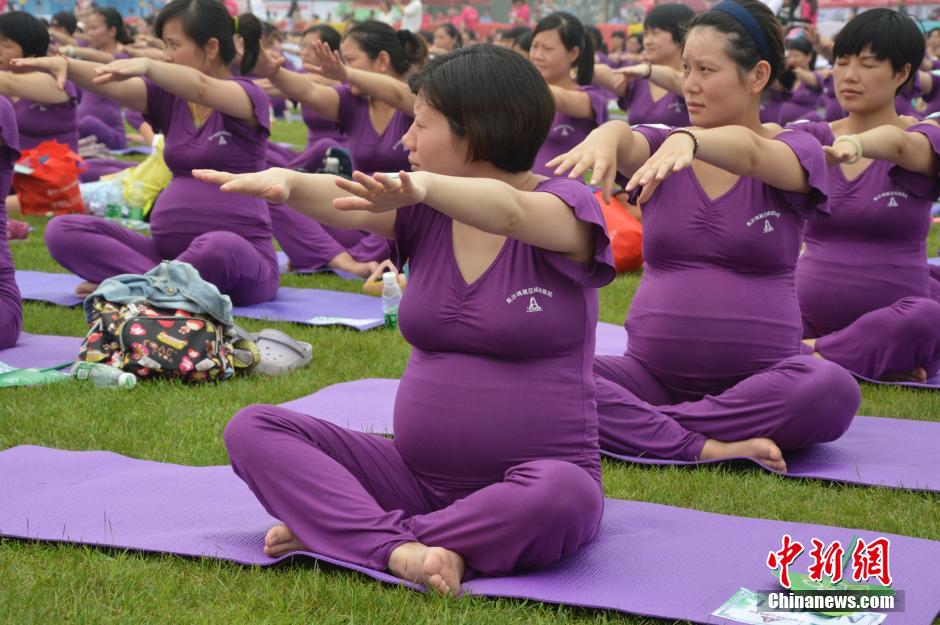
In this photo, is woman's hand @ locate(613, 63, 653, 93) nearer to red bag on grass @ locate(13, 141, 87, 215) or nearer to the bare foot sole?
the bare foot sole

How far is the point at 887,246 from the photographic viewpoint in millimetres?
5820

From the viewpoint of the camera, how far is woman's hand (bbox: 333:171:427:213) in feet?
8.66

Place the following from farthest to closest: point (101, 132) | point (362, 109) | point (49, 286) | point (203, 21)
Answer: point (101, 132)
point (362, 109)
point (49, 286)
point (203, 21)

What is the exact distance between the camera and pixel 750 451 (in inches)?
173

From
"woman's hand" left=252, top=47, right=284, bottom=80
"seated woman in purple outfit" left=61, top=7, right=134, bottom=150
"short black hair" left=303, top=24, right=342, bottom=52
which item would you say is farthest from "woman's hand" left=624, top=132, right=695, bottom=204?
"seated woman in purple outfit" left=61, top=7, right=134, bottom=150

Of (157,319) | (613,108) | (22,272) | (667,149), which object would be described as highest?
(667,149)

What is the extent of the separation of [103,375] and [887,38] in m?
3.86

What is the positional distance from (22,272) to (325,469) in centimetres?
558

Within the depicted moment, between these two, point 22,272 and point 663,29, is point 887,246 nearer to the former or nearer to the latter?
point 663,29

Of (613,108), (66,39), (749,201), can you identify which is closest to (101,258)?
(749,201)

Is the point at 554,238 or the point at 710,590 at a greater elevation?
the point at 554,238

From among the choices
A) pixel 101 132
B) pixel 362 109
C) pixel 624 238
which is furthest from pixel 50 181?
pixel 624 238

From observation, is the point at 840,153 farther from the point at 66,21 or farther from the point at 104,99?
the point at 66,21

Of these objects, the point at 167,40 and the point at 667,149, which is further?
the point at 167,40
